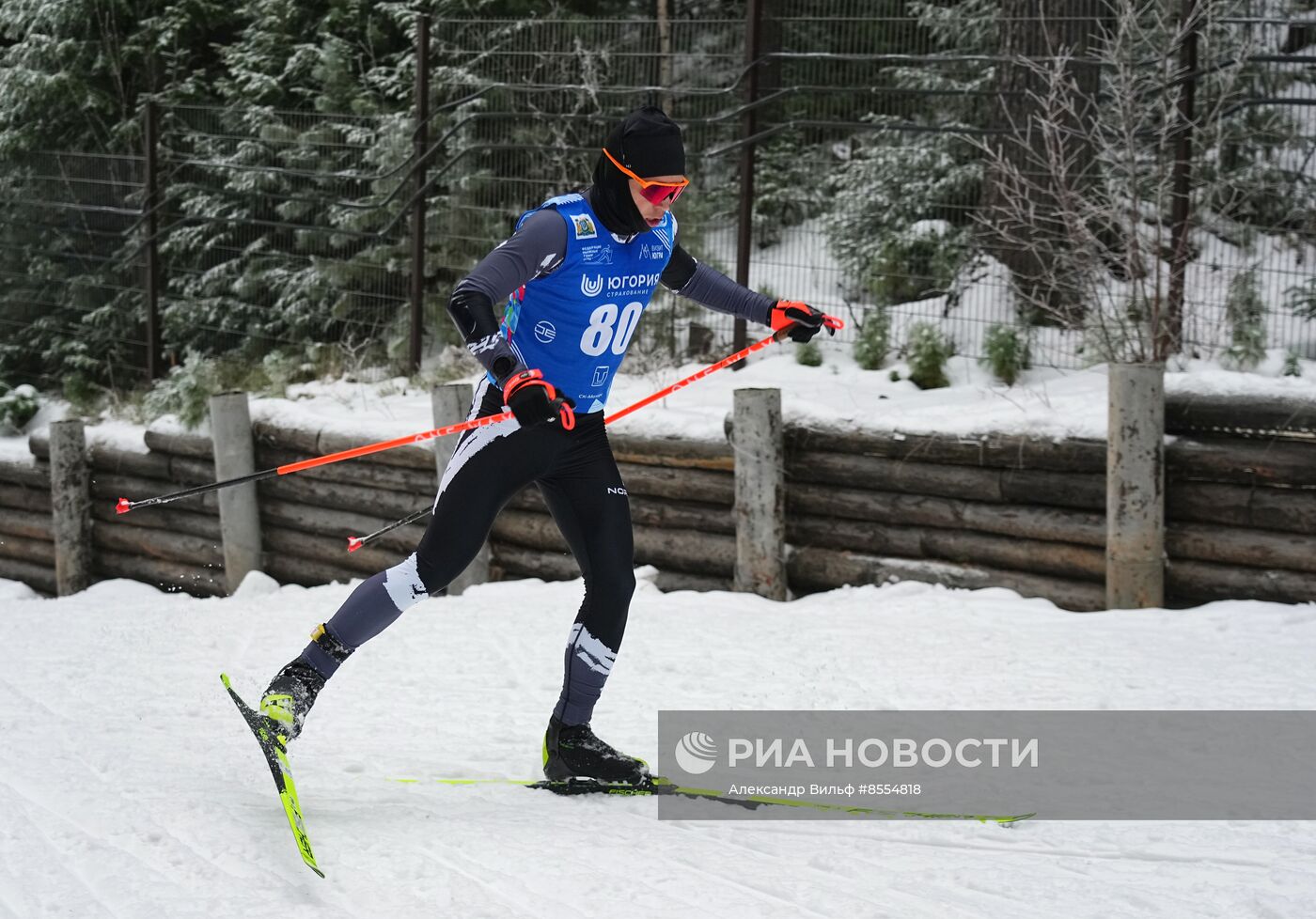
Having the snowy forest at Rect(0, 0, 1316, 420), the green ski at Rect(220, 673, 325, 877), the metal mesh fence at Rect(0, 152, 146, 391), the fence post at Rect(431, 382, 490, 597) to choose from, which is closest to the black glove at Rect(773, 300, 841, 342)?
the green ski at Rect(220, 673, 325, 877)

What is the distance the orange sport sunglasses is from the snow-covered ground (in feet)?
6.41

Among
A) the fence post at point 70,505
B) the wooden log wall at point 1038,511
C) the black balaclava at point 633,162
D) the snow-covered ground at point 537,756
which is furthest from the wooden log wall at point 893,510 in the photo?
the black balaclava at point 633,162

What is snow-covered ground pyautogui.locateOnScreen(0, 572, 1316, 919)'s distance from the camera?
3.25 metres

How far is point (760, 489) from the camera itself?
6.73 meters

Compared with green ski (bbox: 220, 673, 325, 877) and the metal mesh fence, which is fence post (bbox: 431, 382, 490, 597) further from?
the metal mesh fence

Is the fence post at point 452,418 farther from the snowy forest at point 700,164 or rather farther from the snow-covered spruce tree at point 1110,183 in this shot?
the snow-covered spruce tree at point 1110,183

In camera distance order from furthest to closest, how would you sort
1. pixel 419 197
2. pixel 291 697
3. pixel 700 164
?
pixel 700 164 → pixel 419 197 → pixel 291 697

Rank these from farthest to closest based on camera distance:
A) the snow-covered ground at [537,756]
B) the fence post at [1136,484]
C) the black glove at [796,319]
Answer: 1. the fence post at [1136,484]
2. the black glove at [796,319]
3. the snow-covered ground at [537,756]

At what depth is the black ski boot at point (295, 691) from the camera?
388cm

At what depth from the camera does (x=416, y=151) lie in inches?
384

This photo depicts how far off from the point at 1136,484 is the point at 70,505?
7.50 metres

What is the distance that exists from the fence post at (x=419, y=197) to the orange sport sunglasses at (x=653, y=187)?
19.0ft

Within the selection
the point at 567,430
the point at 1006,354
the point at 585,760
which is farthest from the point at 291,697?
the point at 1006,354

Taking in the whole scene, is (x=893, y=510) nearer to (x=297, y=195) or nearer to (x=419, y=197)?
(x=419, y=197)
